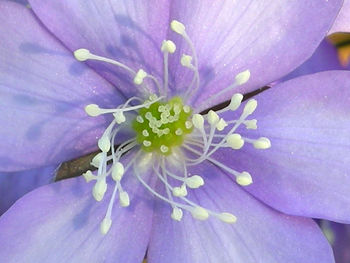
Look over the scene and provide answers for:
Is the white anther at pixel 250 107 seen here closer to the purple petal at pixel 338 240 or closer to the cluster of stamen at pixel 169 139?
the cluster of stamen at pixel 169 139

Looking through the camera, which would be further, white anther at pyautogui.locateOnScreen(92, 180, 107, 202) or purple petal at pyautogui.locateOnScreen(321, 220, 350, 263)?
purple petal at pyautogui.locateOnScreen(321, 220, 350, 263)

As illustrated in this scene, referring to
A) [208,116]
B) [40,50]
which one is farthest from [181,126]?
[40,50]

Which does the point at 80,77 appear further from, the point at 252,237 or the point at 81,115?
the point at 252,237

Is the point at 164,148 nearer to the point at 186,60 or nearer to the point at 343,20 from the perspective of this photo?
the point at 186,60

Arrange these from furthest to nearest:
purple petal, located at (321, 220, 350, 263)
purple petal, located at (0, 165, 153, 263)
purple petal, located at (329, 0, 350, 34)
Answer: purple petal, located at (321, 220, 350, 263) < purple petal, located at (329, 0, 350, 34) < purple petal, located at (0, 165, 153, 263)

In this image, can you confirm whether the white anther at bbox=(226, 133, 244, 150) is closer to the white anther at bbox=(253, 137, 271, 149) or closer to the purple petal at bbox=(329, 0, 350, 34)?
the white anther at bbox=(253, 137, 271, 149)

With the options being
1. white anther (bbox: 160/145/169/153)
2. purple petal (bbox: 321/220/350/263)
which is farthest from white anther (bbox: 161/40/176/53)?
purple petal (bbox: 321/220/350/263)

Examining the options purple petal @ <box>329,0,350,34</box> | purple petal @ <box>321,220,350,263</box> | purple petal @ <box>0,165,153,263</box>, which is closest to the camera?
purple petal @ <box>0,165,153,263</box>

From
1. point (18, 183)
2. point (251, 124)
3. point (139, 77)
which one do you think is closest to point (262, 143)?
point (251, 124)
